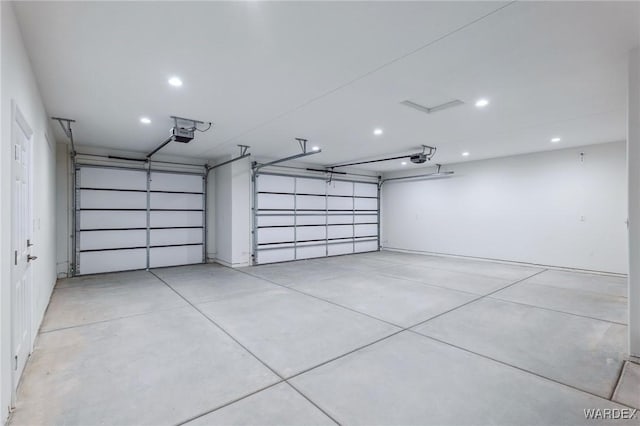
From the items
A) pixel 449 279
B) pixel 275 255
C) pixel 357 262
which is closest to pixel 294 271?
pixel 275 255

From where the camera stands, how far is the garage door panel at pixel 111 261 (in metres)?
6.48

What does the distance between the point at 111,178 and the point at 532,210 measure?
32.1 ft

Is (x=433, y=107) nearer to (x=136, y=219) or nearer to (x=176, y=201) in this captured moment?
(x=176, y=201)

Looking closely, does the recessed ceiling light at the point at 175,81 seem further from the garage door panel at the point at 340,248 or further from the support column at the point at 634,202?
the garage door panel at the point at 340,248

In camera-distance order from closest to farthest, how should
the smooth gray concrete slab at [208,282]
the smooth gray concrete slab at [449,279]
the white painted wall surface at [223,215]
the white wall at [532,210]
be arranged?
the smooth gray concrete slab at [208,282], the smooth gray concrete slab at [449,279], the white wall at [532,210], the white painted wall surface at [223,215]

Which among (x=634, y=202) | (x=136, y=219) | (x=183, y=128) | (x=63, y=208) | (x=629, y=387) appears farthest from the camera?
(x=136, y=219)

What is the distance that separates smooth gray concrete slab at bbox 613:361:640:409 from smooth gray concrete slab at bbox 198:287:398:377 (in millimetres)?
1789

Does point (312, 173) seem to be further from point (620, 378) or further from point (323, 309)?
point (620, 378)

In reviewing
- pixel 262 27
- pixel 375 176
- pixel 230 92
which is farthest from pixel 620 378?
pixel 375 176

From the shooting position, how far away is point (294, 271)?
6.99 m

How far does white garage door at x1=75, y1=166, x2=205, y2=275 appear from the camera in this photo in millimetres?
6508

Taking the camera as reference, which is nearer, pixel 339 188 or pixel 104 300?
pixel 104 300

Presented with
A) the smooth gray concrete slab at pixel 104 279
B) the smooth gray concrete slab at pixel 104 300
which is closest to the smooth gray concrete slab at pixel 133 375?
the smooth gray concrete slab at pixel 104 300

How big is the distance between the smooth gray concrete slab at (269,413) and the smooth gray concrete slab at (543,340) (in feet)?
5.74
